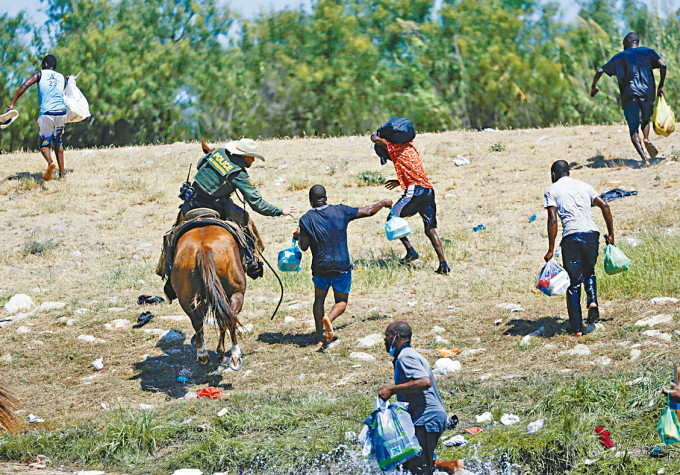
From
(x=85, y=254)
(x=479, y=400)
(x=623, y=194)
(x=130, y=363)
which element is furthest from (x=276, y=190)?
(x=479, y=400)

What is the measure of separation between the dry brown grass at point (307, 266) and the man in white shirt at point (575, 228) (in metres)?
0.44

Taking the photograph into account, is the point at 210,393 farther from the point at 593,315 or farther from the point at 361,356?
the point at 593,315

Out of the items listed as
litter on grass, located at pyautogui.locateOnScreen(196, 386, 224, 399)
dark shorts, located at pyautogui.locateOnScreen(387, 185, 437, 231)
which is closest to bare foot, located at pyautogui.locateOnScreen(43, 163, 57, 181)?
dark shorts, located at pyautogui.locateOnScreen(387, 185, 437, 231)

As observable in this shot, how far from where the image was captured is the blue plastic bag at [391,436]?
4.59 m

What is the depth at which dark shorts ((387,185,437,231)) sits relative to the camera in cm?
1026

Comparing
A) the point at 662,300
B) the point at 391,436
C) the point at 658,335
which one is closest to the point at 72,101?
the point at 662,300

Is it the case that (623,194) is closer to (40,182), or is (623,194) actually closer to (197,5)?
(40,182)

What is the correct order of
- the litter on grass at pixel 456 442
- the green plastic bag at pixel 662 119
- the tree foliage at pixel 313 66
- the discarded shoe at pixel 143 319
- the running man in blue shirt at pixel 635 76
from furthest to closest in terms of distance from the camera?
the tree foliage at pixel 313 66 < the running man in blue shirt at pixel 635 76 < the green plastic bag at pixel 662 119 < the discarded shoe at pixel 143 319 < the litter on grass at pixel 456 442

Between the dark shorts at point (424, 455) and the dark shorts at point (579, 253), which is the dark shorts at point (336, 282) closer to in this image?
the dark shorts at point (579, 253)

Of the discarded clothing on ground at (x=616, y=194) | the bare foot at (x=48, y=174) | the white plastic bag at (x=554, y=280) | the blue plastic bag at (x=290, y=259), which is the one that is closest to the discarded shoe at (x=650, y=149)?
the discarded clothing on ground at (x=616, y=194)

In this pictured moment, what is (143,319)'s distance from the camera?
9.30 meters

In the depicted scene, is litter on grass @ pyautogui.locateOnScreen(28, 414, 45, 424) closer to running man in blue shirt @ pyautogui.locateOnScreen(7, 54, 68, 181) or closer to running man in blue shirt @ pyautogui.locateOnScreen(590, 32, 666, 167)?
running man in blue shirt @ pyautogui.locateOnScreen(7, 54, 68, 181)

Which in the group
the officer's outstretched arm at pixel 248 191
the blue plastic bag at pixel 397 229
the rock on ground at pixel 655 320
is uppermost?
the officer's outstretched arm at pixel 248 191

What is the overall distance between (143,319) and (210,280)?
8.56 feet
